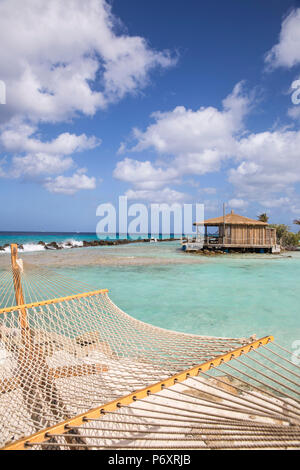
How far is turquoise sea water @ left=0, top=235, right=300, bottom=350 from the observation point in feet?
14.3

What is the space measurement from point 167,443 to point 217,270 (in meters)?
8.66

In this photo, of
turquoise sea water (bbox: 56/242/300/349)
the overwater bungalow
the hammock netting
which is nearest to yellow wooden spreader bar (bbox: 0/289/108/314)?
the hammock netting

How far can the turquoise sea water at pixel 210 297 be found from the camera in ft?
14.3

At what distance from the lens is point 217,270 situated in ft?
32.5

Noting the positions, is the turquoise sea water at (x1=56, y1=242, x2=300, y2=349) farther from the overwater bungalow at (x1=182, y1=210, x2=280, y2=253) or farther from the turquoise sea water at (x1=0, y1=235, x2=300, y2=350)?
the overwater bungalow at (x1=182, y1=210, x2=280, y2=253)

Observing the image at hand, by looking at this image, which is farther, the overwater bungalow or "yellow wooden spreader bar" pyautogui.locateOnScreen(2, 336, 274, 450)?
the overwater bungalow

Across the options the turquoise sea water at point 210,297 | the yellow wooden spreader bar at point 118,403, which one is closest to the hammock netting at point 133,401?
the yellow wooden spreader bar at point 118,403

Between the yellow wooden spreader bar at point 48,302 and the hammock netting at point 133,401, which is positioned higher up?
the yellow wooden spreader bar at point 48,302

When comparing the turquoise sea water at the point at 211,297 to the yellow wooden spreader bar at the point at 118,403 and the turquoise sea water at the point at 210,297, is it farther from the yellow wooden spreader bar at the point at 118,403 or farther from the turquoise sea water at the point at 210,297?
the yellow wooden spreader bar at the point at 118,403

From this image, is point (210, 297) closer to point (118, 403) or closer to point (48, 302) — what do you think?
point (48, 302)

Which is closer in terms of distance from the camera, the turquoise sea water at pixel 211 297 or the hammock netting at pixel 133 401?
the hammock netting at pixel 133 401

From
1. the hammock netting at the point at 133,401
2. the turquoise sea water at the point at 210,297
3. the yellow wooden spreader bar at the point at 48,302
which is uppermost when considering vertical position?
the yellow wooden spreader bar at the point at 48,302
